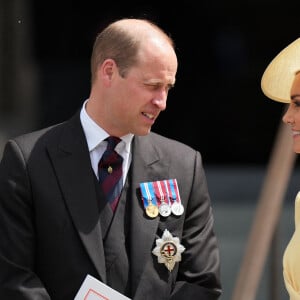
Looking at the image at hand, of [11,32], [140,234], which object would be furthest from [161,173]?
[11,32]

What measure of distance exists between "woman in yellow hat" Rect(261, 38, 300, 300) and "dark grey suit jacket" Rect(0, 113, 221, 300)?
28cm

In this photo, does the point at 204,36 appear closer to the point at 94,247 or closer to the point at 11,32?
the point at 11,32

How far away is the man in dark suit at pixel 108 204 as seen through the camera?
3.90 m

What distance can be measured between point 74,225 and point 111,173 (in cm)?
22

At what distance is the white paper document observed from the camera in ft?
12.7

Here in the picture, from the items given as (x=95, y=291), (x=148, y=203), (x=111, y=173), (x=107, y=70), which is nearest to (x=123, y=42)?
(x=107, y=70)

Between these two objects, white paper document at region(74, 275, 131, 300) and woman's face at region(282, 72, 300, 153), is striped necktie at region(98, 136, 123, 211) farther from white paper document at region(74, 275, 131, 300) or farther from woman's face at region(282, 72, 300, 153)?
woman's face at region(282, 72, 300, 153)

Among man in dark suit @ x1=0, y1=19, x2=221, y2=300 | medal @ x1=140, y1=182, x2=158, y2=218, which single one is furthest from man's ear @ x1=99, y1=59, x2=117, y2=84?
medal @ x1=140, y1=182, x2=158, y2=218

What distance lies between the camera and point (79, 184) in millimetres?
3984

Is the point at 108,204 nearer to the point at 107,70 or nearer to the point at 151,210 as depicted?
the point at 151,210

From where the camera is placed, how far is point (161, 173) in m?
4.08

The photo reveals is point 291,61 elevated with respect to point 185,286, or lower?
elevated

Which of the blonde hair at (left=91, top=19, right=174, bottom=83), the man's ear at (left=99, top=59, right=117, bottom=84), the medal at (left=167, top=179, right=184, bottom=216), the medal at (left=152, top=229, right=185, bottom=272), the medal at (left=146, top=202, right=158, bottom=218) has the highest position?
the blonde hair at (left=91, top=19, right=174, bottom=83)

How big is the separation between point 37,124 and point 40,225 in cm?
461
